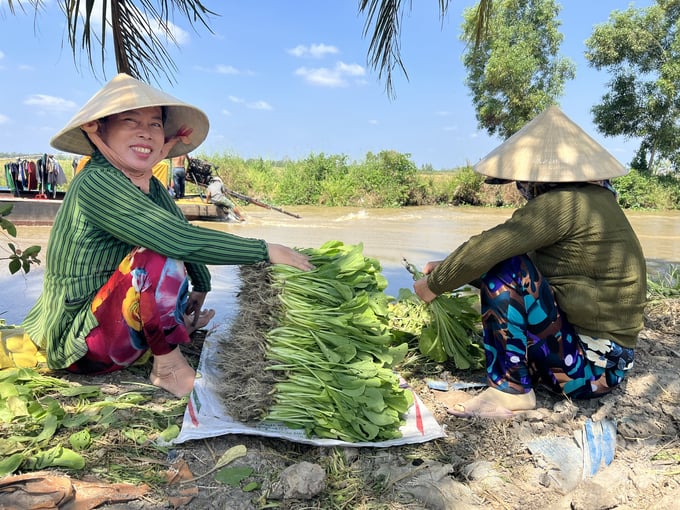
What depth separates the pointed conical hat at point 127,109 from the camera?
6.45 ft

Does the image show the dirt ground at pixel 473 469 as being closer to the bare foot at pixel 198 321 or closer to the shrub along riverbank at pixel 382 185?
the bare foot at pixel 198 321

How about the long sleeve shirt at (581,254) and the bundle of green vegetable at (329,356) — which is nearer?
the bundle of green vegetable at (329,356)

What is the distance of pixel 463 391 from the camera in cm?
225

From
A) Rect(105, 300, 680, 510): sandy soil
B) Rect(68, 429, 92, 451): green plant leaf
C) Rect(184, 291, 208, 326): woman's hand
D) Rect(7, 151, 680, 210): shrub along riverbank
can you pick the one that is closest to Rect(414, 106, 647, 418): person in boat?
Rect(105, 300, 680, 510): sandy soil

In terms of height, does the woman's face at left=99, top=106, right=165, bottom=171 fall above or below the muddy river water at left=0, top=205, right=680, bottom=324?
above

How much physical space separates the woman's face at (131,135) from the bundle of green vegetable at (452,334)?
1.36m

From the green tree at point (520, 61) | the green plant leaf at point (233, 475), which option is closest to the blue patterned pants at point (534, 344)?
the green plant leaf at point (233, 475)

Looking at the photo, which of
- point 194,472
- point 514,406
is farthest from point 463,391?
point 194,472

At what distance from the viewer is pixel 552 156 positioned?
6.49ft

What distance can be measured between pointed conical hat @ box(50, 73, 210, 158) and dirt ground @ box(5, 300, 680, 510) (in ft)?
4.32

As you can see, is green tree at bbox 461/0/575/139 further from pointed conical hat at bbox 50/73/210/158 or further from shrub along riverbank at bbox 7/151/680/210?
pointed conical hat at bbox 50/73/210/158

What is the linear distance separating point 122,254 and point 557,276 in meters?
1.83

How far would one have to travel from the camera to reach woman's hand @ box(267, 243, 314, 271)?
6.51 feet

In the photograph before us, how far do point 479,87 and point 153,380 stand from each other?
67.2 feet
